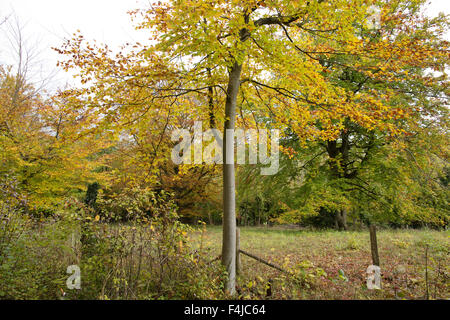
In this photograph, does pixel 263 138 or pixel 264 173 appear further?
pixel 264 173

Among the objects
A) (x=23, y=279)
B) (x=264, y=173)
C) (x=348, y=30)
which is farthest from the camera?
(x=264, y=173)

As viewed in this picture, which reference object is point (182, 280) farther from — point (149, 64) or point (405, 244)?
point (405, 244)

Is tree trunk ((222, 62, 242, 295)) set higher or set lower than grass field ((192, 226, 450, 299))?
higher

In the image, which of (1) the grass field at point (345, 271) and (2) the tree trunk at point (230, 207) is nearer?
(1) the grass field at point (345, 271)

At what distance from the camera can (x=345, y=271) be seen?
224 inches

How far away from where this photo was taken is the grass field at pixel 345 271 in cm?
430

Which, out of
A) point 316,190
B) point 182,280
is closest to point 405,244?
point 316,190

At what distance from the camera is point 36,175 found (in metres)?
10.3

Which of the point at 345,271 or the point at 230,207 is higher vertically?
the point at 230,207

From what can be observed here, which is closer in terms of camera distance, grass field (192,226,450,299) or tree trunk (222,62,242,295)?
grass field (192,226,450,299)

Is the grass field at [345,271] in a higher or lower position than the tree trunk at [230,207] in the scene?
lower

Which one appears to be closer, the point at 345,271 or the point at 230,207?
the point at 230,207

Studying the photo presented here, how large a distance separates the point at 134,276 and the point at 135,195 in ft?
4.30

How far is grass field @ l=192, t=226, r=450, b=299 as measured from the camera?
4301 millimetres
